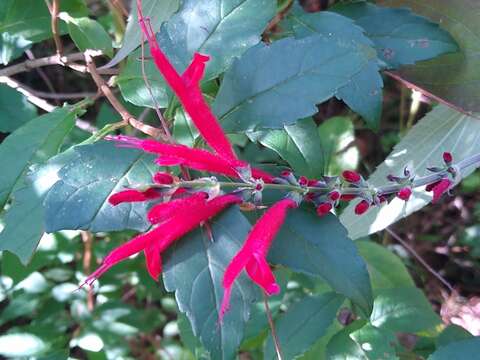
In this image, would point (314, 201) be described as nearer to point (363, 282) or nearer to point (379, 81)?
point (363, 282)

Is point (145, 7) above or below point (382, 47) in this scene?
above

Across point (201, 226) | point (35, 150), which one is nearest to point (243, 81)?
point (201, 226)

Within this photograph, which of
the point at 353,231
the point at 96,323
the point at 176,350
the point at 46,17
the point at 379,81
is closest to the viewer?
the point at 379,81

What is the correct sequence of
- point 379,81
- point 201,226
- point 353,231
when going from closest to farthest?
point 201,226
point 379,81
point 353,231

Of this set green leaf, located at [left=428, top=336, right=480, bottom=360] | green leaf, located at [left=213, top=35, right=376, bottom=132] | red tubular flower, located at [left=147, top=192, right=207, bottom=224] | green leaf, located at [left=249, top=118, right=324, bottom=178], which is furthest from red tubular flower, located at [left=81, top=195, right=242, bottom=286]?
green leaf, located at [left=428, top=336, right=480, bottom=360]

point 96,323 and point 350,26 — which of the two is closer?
point 350,26

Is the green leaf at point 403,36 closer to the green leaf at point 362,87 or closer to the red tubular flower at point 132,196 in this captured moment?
the green leaf at point 362,87

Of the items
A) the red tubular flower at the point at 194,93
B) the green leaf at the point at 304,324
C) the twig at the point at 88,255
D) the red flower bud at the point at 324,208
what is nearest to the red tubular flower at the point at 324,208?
the red flower bud at the point at 324,208

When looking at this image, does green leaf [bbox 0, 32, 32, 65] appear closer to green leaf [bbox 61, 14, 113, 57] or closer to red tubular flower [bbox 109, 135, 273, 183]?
green leaf [bbox 61, 14, 113, 57]
